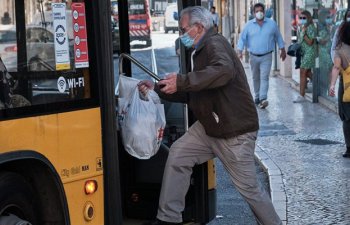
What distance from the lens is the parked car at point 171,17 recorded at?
649 cm

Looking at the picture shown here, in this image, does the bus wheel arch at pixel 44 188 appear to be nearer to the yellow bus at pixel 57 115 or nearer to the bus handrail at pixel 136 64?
the yellow bus at pixel 57 115

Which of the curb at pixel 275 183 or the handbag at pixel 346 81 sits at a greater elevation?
the handbag at pixel 346 81

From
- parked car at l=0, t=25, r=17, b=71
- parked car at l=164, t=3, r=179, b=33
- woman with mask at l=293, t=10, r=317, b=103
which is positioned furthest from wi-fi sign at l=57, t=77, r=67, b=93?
woman with mask at l=293, t=10, r=317, b=103

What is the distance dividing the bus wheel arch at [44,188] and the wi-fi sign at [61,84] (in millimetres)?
515

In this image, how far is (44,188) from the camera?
476 cm

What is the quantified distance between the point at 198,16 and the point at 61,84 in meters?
1.48

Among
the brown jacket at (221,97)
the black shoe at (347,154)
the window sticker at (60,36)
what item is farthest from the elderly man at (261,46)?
the window sticker at (60,36)

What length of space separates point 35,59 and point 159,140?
1604mm

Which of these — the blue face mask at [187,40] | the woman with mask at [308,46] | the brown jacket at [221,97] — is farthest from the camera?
the woman with mask at [308,46]

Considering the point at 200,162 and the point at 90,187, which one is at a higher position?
the point at 90,187

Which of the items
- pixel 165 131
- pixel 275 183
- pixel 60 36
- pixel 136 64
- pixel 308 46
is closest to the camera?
pixel 60 36

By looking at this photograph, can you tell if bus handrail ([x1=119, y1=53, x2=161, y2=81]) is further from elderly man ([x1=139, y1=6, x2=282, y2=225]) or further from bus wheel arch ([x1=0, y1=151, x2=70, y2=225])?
bus wheel arch ([x1=0, y1=151, x2=70, y2=225])

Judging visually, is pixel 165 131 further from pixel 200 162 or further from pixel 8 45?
pixel 8 45

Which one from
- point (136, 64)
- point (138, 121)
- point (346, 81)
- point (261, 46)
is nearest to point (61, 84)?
point (138, 121)
